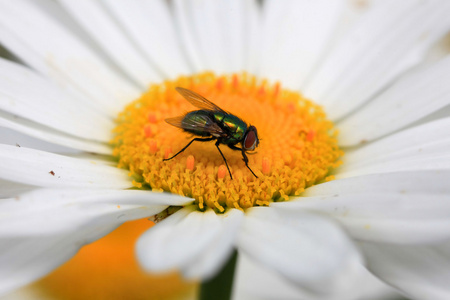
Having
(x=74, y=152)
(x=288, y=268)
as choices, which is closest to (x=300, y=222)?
(x=288, y=268)

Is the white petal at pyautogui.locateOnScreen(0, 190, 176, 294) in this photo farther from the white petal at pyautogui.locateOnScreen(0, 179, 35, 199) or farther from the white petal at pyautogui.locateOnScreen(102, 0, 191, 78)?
the white petal at pyautogui.locateOnScreen(102, 0, 191, 78)

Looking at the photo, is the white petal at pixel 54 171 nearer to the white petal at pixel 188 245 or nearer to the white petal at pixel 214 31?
the white petal at pixel 188 245

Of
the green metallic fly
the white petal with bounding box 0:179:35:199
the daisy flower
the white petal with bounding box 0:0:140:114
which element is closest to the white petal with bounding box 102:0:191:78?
the daisy flower

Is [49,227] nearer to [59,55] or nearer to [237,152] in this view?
[237,152]

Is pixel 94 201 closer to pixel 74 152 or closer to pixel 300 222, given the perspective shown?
pixel 300 222

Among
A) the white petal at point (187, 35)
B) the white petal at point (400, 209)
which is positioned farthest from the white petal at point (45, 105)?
the white petal at point (400, 209)

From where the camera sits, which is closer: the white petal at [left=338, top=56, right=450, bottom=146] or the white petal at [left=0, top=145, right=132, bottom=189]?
the white petal at [left=0, top=145, right=132, bottom=189]
